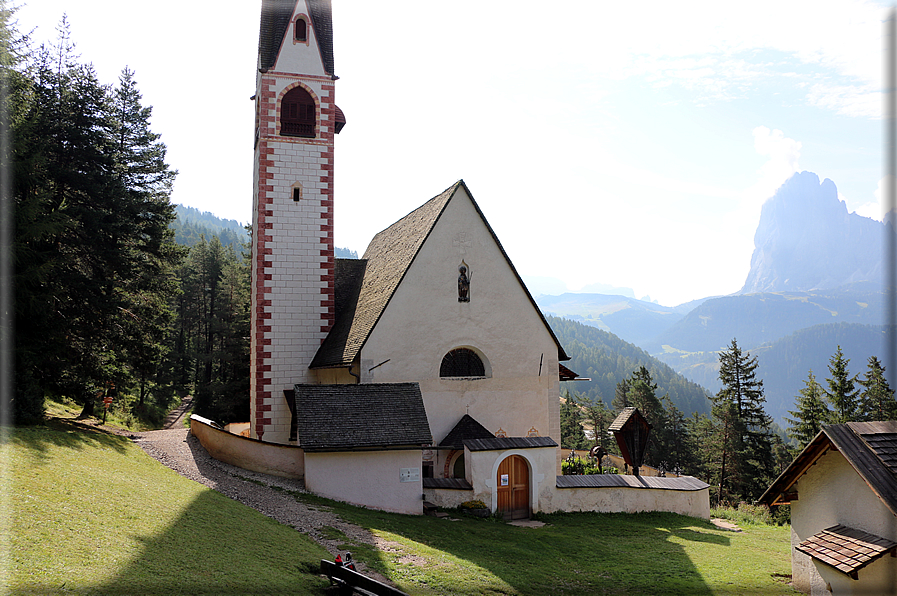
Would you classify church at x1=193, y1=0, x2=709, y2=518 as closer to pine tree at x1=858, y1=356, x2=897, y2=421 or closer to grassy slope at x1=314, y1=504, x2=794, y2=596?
grassy slope at x1=314, y1=504, x2=794, y2=596

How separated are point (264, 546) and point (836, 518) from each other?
37.4 feet

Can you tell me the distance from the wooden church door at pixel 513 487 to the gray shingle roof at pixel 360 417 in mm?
2952

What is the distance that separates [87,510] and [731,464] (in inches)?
2220

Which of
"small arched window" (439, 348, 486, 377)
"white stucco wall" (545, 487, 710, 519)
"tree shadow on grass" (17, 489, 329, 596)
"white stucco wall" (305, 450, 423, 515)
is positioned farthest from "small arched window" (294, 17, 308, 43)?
"white stucco wall" (545, 487, 710, 519)

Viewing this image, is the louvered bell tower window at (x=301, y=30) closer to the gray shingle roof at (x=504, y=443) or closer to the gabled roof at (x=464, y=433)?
the gabled roof at (x=464, y=433)

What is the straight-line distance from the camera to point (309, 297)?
25375mm

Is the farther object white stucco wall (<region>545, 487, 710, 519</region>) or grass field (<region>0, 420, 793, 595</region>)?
white stucco wall (<region>545, 487, 710, 519</region>)

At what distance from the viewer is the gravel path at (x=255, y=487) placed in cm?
1381

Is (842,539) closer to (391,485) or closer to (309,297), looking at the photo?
(391,485)

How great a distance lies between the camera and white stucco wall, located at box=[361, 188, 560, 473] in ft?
70.4

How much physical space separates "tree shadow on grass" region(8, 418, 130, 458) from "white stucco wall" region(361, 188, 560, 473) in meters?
9.12

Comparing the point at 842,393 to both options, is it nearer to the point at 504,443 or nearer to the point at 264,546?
the point at 504,443

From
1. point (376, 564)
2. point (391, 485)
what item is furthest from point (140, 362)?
point (376, 564)

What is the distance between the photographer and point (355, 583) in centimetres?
923
